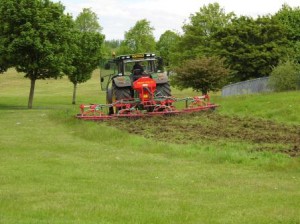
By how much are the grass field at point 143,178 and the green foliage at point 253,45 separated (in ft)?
112

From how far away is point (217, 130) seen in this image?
58.7ft

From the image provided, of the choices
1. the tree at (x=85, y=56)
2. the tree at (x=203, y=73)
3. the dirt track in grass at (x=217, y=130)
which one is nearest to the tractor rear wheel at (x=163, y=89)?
the dirt track in grass at (x=217, y=130)

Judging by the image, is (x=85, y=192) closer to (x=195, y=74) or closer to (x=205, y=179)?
(x=205, y=179)

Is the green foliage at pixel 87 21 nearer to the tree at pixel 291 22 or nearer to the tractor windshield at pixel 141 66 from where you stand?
the tree at pixel 291 22

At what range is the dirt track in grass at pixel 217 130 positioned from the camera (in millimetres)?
15031

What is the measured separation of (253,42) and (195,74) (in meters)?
8.88

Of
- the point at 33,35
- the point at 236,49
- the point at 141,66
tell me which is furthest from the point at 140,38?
the point at 141,66

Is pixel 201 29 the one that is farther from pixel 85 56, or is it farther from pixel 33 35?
pixel 33 35

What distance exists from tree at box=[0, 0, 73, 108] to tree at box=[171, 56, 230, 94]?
11117mm

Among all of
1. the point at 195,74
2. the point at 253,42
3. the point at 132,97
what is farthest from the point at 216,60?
the point at 132,97

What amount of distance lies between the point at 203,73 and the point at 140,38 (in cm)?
4447

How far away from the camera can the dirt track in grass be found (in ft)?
49.3

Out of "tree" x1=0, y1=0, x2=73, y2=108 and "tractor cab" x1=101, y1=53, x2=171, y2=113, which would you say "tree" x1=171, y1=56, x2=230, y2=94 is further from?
"tractor cab" x1=101, y1=53, x2=171, y2=113

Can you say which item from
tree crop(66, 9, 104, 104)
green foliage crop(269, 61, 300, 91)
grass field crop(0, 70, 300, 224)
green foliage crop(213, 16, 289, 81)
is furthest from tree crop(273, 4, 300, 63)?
grass field crop(0, 70, 300, 224)
